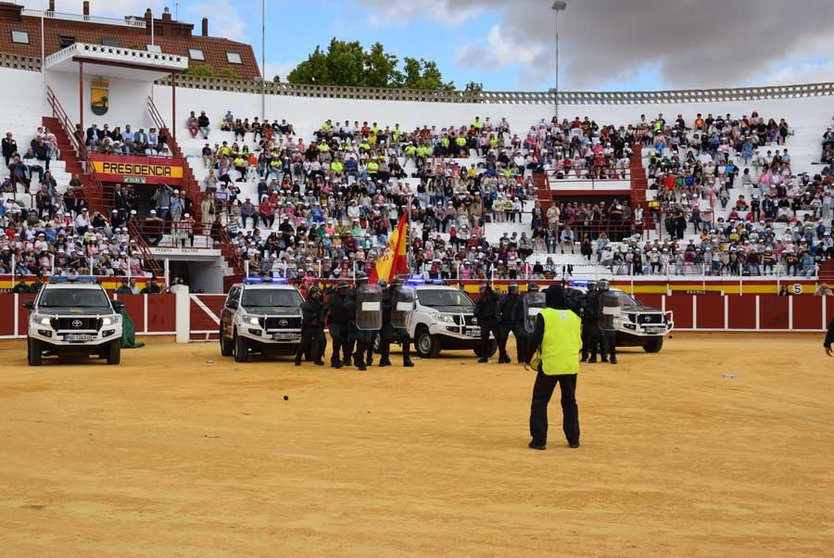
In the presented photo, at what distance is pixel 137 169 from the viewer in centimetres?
4762

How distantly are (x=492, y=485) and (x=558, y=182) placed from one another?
4383 centimetres

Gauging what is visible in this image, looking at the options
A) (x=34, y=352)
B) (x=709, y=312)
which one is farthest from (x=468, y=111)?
(x=34, y=352)

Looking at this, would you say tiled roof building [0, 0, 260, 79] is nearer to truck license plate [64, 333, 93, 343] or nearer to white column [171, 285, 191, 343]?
white column [171, 285, 191, 343]

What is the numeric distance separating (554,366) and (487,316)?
14.9 m

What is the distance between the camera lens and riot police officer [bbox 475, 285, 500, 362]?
92.0ft

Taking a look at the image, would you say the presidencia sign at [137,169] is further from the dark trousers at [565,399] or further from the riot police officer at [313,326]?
the dark trousers at [565,399]

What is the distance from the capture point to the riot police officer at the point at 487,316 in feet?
92.0

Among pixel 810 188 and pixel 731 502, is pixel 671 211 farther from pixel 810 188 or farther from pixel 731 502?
pixel 731 502

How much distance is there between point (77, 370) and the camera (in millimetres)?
24781

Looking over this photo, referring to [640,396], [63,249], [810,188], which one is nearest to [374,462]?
[640,396]

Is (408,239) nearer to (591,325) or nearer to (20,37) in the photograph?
(591,325)

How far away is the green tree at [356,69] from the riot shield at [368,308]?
186 ft

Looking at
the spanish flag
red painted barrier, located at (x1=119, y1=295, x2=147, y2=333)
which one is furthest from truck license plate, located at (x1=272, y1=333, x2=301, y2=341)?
red painted barrier, located at (x1=119, y1=295, x2=147, y2=333)

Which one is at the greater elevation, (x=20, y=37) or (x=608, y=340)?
(x=20, y=37)
